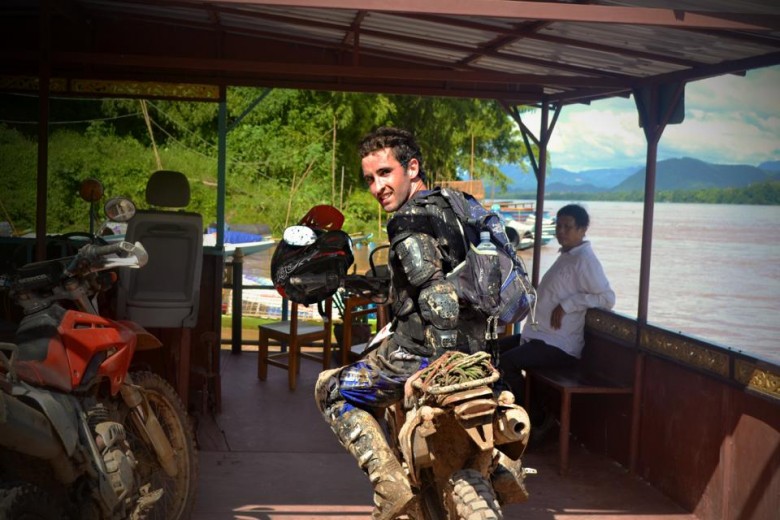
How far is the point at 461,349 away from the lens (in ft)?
9.96

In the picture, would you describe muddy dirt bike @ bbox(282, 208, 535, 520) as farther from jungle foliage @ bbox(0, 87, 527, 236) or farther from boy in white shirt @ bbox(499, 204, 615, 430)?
jungle foliage @ bbox(0, 87, 527, 236)

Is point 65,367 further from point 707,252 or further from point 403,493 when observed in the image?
point 707,252

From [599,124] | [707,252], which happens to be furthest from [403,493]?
[599,124]

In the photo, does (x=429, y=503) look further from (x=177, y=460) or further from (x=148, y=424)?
(x=177, y=460)

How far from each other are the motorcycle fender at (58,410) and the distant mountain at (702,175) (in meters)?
61.7

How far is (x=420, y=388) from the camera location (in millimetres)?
2770

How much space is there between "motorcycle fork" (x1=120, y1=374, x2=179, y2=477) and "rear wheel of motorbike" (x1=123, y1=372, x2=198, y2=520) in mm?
63

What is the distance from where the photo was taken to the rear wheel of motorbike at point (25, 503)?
301cm

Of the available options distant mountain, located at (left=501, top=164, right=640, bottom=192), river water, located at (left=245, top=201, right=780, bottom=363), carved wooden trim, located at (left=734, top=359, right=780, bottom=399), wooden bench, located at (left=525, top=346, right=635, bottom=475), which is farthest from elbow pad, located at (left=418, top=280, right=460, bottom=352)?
distant mountain, located at (left=501, top=164, right=640, bottom=192)

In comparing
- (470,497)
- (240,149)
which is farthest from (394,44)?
(240,149)

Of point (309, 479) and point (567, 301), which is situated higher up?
point (567, 301)

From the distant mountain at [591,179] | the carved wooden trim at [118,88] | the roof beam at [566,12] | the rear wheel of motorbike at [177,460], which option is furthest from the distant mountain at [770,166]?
the rear wheel of motorbike at [177,460]

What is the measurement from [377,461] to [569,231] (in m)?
3.48

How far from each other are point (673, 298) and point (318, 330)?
819 inches
